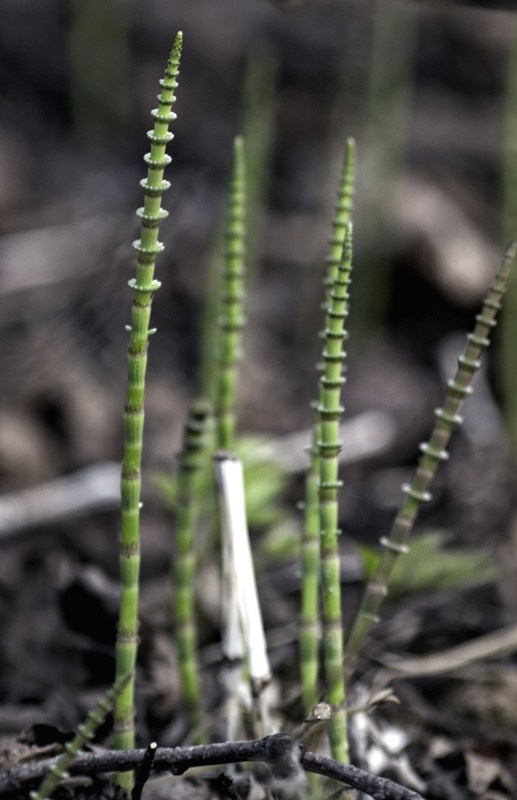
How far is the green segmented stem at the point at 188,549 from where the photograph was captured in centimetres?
108

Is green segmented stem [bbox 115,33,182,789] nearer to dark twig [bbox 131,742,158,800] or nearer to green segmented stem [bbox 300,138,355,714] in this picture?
dark twig [bbox 131,742,158,800]

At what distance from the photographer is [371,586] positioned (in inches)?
38.9

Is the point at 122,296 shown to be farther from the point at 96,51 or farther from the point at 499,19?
the point at 499,19

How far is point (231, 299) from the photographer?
1.10m

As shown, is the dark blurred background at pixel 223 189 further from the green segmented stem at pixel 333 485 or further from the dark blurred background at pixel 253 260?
the green segmented stem at pixel 333 485

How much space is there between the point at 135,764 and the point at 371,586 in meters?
0.29

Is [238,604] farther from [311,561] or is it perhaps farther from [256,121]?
[256,121]

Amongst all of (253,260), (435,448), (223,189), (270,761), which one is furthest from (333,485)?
(223,189)

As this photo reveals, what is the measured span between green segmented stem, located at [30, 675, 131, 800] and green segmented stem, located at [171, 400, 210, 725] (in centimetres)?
27

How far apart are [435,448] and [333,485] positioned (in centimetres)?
12

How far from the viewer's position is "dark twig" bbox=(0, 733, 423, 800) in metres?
0.81

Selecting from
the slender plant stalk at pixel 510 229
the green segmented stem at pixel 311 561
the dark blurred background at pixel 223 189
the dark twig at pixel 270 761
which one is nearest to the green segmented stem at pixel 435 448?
the green segmented stem at pixel 311 561

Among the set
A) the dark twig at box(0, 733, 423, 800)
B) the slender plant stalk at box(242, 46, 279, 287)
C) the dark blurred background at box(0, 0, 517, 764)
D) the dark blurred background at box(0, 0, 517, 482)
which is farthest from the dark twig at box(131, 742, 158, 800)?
the slender plant stalk at box(242, 46, 279, 287)

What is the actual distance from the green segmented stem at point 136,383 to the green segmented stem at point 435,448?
258 millimetres
